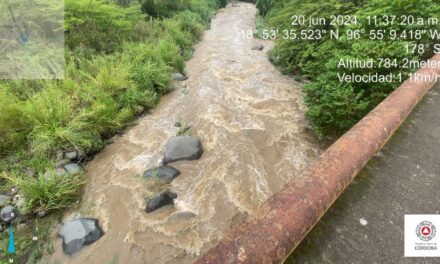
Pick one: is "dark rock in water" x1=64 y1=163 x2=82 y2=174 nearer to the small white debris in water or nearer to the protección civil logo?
the small white debris in water

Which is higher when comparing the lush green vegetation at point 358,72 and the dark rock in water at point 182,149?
the lush green vegetation at point 358,72

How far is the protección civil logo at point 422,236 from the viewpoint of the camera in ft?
5.14

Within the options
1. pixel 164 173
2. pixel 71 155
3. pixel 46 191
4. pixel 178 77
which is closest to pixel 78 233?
pixel 46 191

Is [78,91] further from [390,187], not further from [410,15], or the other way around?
[410,15]

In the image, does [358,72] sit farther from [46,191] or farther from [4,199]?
[4,199]

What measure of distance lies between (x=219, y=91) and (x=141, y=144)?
2.62 metres

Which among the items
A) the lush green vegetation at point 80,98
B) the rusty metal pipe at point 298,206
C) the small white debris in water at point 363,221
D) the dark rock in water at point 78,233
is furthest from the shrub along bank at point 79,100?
the small white debris in water at point 363,221

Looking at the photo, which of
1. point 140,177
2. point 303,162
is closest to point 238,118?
point 303,162

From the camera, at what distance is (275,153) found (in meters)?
4.36

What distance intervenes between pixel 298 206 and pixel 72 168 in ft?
12.3

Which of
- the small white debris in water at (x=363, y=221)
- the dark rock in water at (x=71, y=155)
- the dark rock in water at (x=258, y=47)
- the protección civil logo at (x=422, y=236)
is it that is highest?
the dark rock in water at (x=258, y=47)

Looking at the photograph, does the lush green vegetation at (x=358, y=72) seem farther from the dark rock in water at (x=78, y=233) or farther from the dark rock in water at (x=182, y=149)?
the dark rock in water at (x=78, y=233)

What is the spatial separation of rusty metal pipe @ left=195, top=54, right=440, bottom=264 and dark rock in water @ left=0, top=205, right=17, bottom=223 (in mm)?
3348

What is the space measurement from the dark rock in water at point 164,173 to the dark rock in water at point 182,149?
0.72 feet
